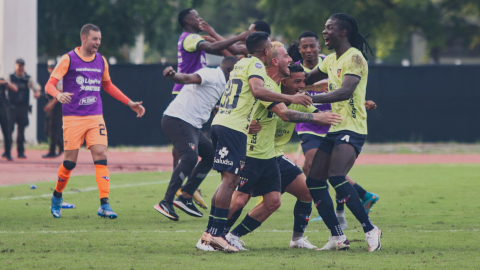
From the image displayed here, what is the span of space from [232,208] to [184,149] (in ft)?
5.89

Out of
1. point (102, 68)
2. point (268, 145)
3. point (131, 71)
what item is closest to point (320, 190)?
point (268, 145)

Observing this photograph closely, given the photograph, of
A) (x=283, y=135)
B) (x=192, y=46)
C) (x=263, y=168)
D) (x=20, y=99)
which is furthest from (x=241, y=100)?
(x=20, y=99)

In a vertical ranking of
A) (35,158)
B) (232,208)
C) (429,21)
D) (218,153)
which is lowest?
(35,158)

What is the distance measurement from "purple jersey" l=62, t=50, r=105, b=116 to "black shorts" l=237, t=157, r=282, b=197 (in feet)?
9.03

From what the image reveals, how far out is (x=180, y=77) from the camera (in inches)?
253

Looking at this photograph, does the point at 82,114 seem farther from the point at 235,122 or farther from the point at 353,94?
the point at 353,94

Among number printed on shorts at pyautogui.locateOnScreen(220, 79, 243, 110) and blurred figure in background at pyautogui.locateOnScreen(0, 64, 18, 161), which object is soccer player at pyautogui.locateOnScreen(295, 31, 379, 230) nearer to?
number printed on shorts at pyautogui.locateOnScreen(220, 79, 243, 110)

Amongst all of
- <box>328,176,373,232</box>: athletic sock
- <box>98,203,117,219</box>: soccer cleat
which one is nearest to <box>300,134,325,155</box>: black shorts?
<box>328,176,373,232</box>: athletic sock

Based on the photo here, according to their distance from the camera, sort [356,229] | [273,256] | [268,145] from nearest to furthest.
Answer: [273,256] → [268,145] → [356,229]

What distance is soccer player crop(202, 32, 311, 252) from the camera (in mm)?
5449

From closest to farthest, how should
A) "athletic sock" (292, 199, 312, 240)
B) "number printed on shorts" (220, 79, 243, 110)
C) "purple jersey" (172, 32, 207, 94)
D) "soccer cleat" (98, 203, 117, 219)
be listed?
"number printed on shorts" (220, 79, 243, 110)
"athletic sock" (292, 199, 312, 240)
"soccer cleat" (98, 203, 117, 219)
"purple jersey" (172, 32, 207, 94)

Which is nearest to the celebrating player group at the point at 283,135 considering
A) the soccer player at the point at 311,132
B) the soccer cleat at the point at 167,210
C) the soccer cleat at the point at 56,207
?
the soccer player at the point at 311,132

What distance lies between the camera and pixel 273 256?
5266mm

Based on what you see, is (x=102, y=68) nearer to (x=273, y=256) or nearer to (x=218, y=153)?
(x=218, y=153)
